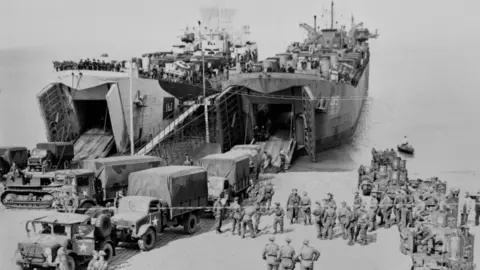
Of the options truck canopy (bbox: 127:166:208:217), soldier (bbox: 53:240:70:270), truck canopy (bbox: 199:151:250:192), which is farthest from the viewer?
truck canopy (bbox: 199:151:250:192)

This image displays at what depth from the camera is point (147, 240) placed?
47.5 ft

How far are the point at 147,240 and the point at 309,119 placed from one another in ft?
54.0

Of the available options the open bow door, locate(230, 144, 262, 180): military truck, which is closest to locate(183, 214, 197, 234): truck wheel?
Result: locate(230, 144, 262, 180): military truck

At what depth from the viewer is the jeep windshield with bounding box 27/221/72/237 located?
12.8 metres

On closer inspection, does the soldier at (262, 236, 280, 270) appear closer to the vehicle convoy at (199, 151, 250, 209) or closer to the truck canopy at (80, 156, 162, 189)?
the vehicle convoy at (199, 151, 250, 209)

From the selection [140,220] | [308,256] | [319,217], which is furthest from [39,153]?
[308,256]

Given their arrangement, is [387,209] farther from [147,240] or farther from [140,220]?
[140,220]

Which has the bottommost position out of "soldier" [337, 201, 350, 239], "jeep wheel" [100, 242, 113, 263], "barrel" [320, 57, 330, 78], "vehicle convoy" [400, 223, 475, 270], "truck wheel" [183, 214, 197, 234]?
"truck wheel" [183, 214, 197, 234]

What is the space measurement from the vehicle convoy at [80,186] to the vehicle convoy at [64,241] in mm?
3390

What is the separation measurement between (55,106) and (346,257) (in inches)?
800

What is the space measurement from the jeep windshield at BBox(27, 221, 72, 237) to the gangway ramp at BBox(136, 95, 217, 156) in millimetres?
14217

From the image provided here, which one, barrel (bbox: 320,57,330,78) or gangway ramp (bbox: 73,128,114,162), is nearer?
gangway ramp (bbox: 73,128,114,162)

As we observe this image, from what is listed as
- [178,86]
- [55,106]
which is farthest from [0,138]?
[178,86]

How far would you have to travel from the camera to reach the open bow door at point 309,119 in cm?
2905
